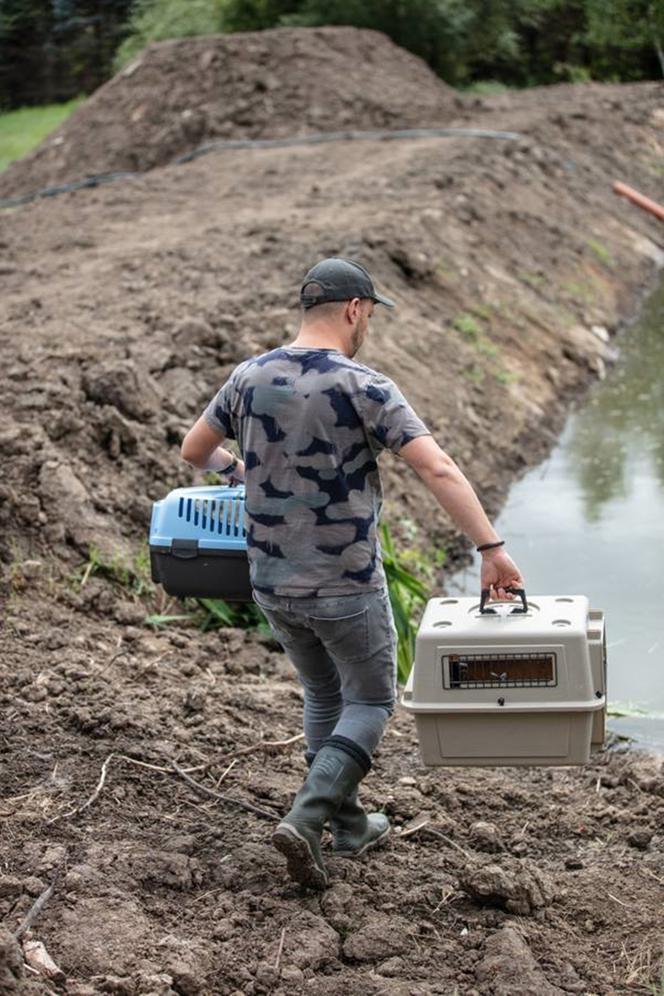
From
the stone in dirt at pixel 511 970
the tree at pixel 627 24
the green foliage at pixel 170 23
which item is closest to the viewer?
the stone in dirt at pixel 511 970

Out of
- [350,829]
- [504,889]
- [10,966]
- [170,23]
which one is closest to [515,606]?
[504,889]

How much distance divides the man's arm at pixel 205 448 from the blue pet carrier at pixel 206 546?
28cm

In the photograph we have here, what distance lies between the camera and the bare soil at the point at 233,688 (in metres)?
4.16

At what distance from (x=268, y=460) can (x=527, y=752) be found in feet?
3.72

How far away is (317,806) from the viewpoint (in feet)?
14.4

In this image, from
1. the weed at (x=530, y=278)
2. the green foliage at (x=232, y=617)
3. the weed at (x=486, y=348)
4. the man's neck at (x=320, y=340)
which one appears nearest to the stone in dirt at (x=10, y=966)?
the man's neck at (x=320, y=340)

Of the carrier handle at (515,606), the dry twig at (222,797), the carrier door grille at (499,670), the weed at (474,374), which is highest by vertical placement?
the carrier handle at (515,606)

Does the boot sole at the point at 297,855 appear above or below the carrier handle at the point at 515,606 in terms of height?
below

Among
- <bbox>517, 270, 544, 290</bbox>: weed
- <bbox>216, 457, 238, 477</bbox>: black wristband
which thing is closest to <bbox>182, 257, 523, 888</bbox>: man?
<bbox>216, 457, 238, 477</bbox>: black wristband

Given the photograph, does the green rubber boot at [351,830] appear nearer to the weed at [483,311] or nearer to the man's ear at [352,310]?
the man's ear at [352,310]

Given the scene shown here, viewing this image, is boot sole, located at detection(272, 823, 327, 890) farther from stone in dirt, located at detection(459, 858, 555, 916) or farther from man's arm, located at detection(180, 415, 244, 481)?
man's arm, located at detection(180, 415, 244, 481)

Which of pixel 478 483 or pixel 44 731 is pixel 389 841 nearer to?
pixel 44 731

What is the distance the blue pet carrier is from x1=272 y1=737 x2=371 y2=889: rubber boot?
2.63ft

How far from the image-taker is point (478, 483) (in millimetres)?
10078
